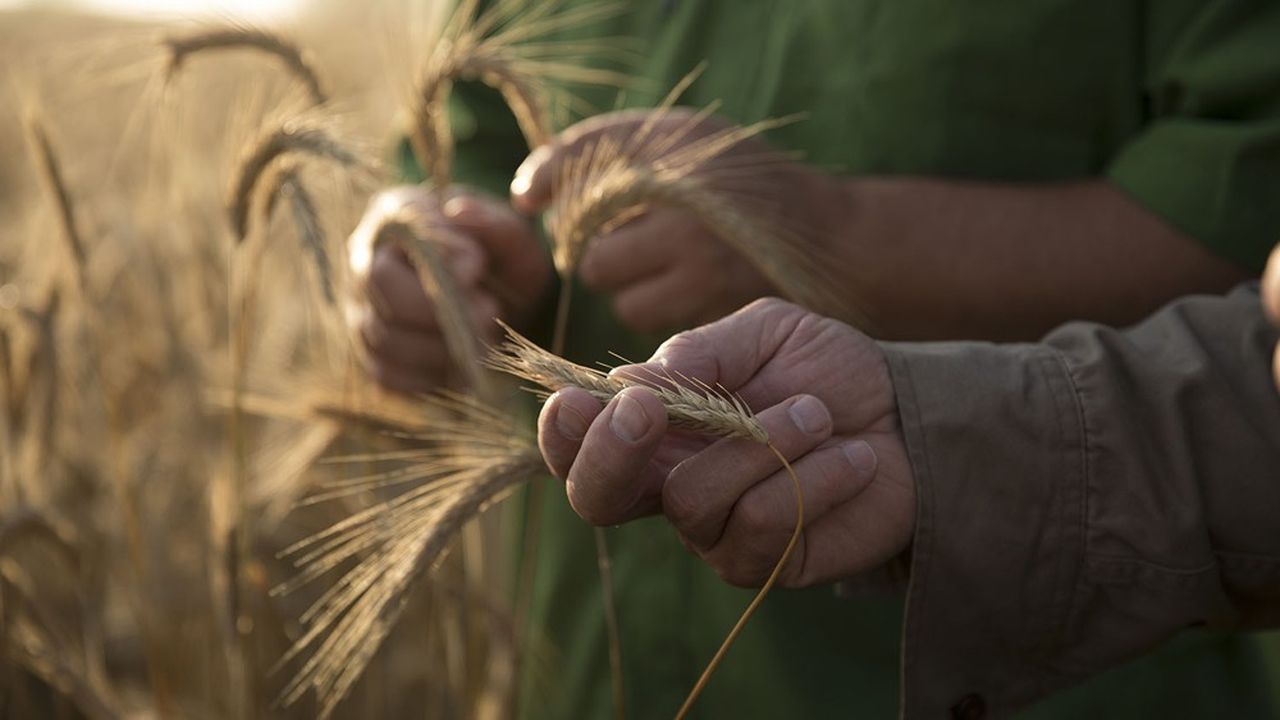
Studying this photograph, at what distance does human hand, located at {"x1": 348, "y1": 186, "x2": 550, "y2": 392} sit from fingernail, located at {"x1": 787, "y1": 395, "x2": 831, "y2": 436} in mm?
573

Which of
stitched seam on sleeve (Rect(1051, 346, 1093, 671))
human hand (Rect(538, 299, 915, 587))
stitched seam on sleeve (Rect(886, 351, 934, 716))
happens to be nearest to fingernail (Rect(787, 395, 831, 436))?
human hand (Rect(538, 299, 915, 587))

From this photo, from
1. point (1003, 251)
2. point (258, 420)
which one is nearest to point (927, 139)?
point (1003, 251)

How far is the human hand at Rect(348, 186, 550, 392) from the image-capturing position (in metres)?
1.31

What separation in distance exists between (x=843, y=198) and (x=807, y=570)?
0.56m

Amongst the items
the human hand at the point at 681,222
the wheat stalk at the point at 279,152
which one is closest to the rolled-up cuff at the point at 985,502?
the human hand at the point at 681,222

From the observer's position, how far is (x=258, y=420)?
8.63 feet

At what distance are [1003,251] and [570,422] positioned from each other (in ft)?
2.36

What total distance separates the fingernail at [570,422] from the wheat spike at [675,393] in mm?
20

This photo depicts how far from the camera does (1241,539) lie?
887 millimetres

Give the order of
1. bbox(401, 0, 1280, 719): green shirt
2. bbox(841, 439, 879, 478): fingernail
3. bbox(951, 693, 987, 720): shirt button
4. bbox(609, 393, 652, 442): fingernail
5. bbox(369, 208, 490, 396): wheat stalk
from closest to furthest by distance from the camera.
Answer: bbox(609, 393, 652, 442): fingernail, bbox(841, 439, 879, 478): fingernail, bbox(951, 693, 987, 720): shirt button, bbox(369, 208, 490, 396): wheat stalk, bbox(401, 0, 1280, 719): green shirt

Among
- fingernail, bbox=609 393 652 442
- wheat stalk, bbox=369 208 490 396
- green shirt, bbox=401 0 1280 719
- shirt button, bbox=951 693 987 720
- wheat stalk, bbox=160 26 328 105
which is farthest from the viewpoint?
wheat stalk, bbox=160 26 328 105

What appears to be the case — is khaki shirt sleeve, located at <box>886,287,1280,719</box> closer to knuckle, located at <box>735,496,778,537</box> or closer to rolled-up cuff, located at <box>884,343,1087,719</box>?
rolled-up cuff, located at <box>884,343,1087,719</box>

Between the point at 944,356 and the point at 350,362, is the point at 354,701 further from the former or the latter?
the point at 944,356

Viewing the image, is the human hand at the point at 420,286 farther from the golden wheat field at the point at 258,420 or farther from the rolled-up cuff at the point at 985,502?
the rolled-up cuff at the point at 985,502
